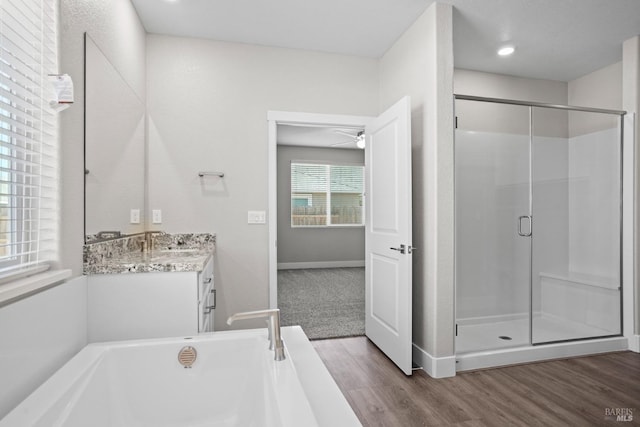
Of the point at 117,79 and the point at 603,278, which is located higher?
the point at 117,79

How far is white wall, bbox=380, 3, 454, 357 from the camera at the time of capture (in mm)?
2371

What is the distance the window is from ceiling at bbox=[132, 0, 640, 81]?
13.0ft

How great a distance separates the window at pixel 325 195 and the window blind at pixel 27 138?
552 cm

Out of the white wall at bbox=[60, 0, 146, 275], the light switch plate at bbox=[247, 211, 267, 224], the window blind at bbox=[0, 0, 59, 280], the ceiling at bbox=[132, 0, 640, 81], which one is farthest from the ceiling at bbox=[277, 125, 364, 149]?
the window blind at bbox=[0, 0, 59, 280]

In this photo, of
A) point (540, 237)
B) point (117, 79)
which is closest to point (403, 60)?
point (540, 237)

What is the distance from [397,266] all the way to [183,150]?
2.00 metres

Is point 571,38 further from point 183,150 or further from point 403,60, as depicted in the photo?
point 183,150

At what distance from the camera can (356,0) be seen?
2.34 metres

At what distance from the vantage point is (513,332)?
2.87 m

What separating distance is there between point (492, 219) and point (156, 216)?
9.63 feet

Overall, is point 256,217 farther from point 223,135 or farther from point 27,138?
point 27,138

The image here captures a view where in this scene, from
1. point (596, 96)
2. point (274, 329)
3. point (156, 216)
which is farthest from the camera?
point (596, 96)

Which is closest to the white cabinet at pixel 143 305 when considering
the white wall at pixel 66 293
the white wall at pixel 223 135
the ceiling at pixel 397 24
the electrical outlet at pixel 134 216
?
the white wall at pixel 66 293

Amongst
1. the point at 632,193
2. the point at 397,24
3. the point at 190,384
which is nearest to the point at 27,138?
the point at 190,384
